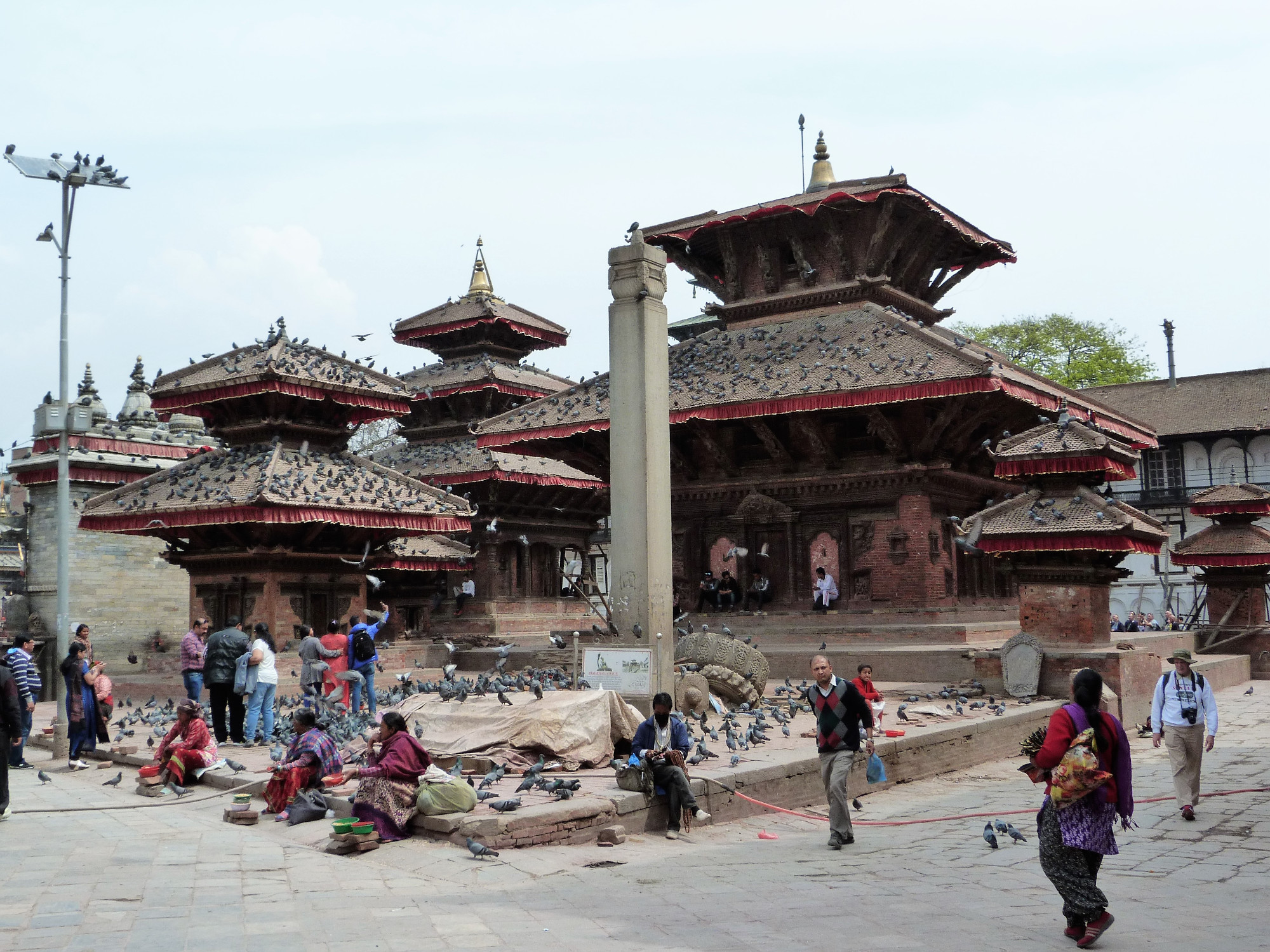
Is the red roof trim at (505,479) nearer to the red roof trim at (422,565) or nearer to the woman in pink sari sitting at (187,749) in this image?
the red roof trim at (422,565)

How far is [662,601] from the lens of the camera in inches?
488

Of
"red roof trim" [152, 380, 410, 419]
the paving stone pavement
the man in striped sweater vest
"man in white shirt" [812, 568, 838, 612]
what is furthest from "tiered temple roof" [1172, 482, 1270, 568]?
→ the man in striped sweater vest

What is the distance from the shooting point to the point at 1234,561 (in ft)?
86.0

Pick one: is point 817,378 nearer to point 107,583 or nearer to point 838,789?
point 838,789

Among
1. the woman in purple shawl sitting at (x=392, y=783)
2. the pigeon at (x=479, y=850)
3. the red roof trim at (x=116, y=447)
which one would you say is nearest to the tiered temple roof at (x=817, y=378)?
the woman in purple shawl sitting at (x=392, y=783)

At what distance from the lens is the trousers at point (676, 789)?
9.74 meters

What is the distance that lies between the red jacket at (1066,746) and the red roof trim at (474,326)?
3145 cm

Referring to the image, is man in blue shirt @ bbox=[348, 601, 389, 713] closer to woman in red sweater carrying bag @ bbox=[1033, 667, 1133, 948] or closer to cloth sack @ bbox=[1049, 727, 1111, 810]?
woman in red sweater carrying bag @ bbox=[1033, 667, 1133, 948]

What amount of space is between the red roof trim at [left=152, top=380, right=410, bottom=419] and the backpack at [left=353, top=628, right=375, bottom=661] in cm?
835

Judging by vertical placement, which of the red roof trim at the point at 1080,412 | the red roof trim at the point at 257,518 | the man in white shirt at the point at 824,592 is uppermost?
the red roof trim at the point at 1080,412

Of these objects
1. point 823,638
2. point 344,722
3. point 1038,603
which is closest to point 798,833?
point 344,722

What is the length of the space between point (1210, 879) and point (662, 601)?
5943 millimetres

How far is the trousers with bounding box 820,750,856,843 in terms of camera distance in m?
9.30

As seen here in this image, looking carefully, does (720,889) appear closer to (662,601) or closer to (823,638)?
(662,601)
